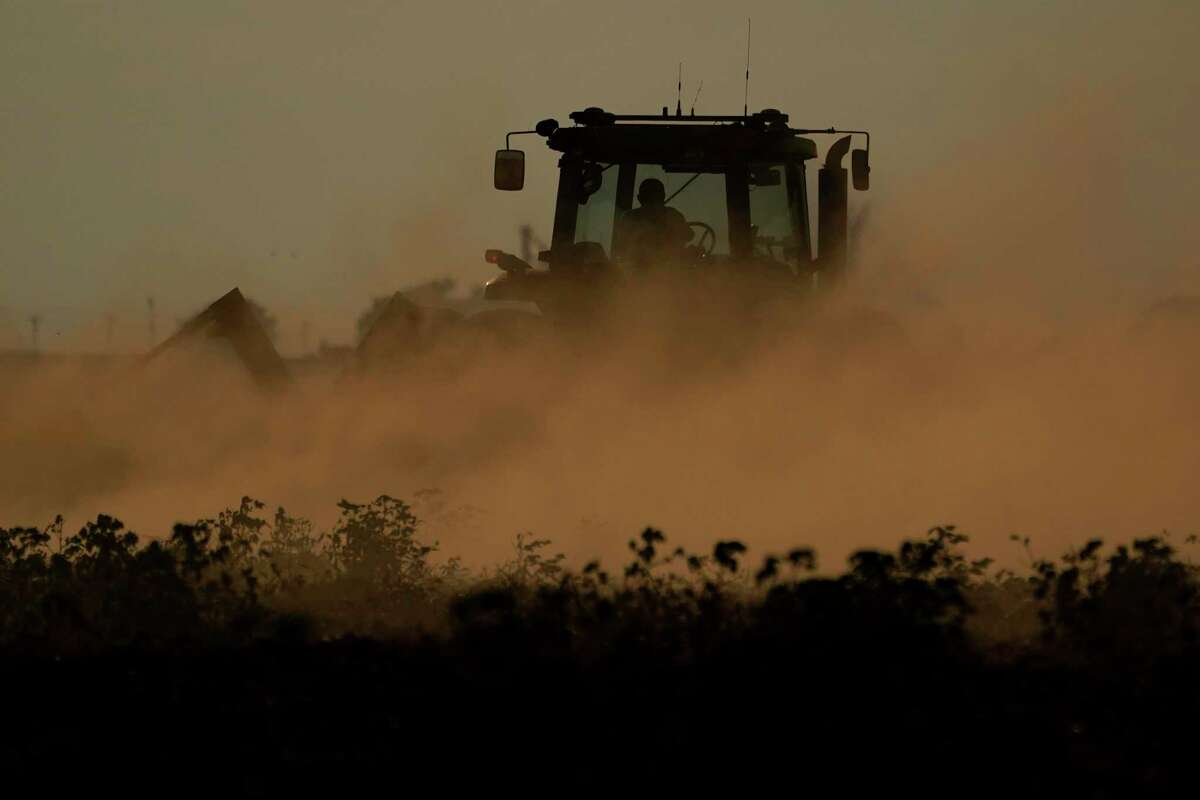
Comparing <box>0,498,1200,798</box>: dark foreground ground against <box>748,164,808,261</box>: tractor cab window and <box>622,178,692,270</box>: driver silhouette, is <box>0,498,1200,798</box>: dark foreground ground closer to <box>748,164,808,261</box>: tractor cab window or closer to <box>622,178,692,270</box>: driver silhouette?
<box>622,178,692,270</box>: driver silhouette

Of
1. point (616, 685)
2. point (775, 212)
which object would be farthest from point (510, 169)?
point (616, 685)

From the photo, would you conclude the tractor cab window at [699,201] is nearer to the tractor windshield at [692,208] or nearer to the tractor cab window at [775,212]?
the tractor windshield at [692,208]

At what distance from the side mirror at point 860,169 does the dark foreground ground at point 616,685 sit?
3.94 meters

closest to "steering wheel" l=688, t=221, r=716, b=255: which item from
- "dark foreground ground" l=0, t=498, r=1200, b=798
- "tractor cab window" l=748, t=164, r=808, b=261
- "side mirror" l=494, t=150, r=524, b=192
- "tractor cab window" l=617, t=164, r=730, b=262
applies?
"tractor cab window" l=617, t=164, r=730, b=262

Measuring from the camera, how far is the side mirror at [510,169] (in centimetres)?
1257

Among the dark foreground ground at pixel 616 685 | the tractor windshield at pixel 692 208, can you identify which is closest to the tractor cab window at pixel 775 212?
the tractor windshield at pixel 692 208

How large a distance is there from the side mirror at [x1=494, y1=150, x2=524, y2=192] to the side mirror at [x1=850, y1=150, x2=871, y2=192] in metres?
2.04

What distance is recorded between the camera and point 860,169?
43.6 ft

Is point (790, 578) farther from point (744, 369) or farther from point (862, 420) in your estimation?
point (862, 420)

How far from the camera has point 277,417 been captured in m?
13.8

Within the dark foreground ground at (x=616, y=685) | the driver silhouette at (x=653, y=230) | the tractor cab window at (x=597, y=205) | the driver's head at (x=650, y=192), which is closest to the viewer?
the dark foreground ground at (x=616, y=685)

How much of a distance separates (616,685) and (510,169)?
547cm

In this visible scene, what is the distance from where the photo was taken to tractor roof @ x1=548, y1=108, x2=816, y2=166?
13.2 meters

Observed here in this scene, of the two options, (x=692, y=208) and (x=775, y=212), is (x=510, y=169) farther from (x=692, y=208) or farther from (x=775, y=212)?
(x=775, y=212)
